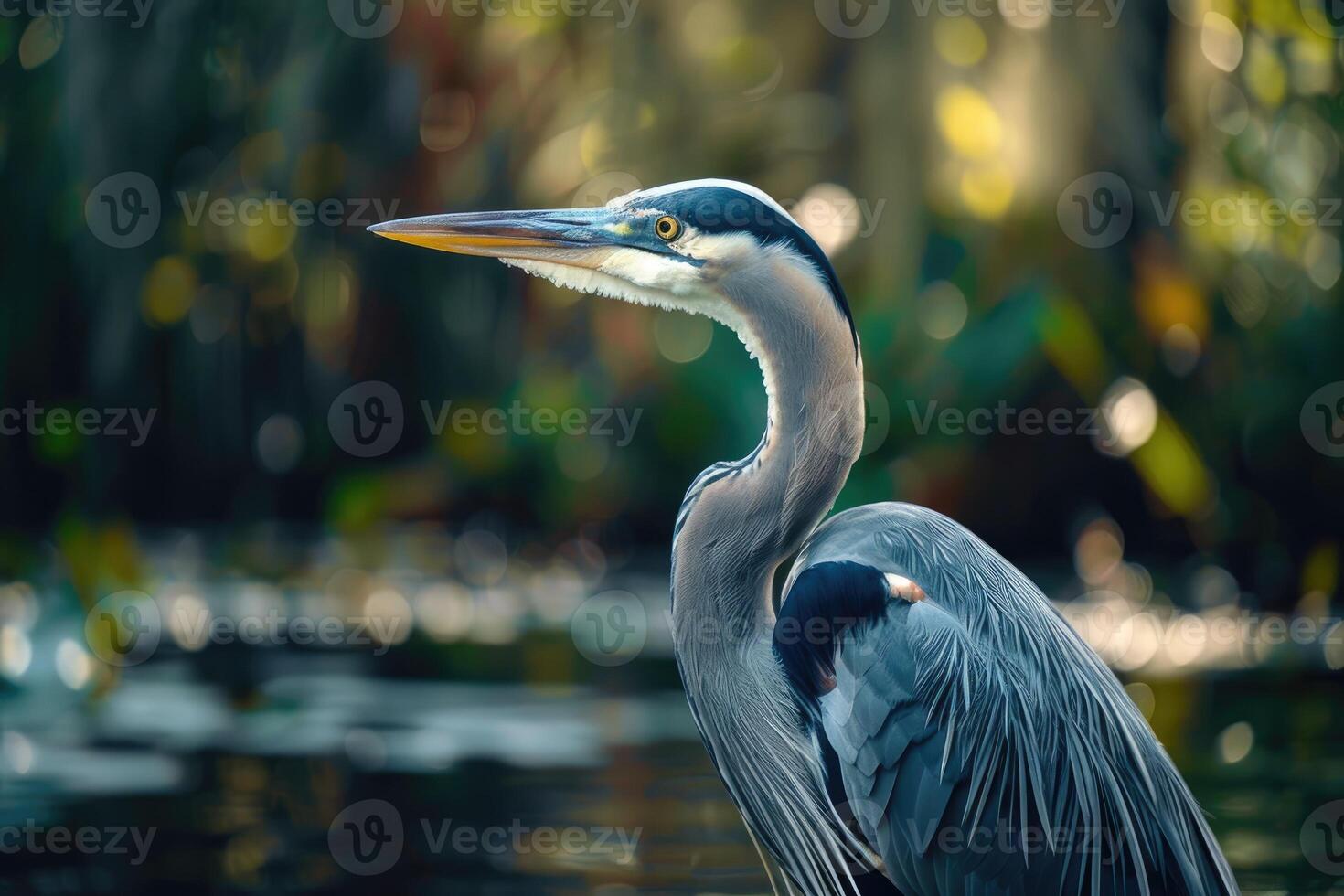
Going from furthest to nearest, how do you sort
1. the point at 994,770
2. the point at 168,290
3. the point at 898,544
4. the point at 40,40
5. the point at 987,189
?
the point at 168,290, the point at 987,189, the point at 40,40, the point at 898,544, the point at 994,770

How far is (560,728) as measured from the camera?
19.6ft

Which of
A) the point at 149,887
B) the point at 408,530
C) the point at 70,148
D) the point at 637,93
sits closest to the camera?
the point at 149,887

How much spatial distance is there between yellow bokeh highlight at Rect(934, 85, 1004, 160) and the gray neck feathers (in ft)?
12.0

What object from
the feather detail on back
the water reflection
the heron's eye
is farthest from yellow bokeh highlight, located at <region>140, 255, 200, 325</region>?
the feather detail on back

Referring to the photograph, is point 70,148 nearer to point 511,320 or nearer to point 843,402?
point 511,320

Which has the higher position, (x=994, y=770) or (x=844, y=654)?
(x=844, y=654)

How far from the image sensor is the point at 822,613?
3.57 metres

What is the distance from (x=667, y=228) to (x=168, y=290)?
4367mm

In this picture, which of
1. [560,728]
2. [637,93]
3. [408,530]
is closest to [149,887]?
[560,728]

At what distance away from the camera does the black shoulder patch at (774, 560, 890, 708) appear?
139 inches

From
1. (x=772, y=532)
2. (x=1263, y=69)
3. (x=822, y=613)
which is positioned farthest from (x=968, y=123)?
(x=822, y=613)

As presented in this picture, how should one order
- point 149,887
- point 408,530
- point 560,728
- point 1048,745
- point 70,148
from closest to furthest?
point 1048,745
point 149,887
point 560,728
point 70,148
point 408,530

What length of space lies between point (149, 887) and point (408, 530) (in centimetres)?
494

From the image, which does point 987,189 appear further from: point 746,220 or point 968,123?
point 746,220
